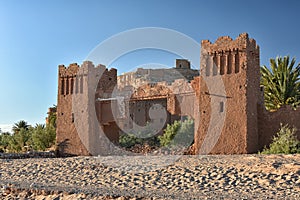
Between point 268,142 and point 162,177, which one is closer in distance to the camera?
point 162,177

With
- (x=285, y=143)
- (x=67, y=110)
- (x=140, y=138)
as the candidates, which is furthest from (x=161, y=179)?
(x=140, y=138)

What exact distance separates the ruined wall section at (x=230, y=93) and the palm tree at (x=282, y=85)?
385cm

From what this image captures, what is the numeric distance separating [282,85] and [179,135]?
624 centimetres

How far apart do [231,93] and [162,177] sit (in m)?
7.35

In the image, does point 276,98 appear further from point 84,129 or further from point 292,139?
point 84,129

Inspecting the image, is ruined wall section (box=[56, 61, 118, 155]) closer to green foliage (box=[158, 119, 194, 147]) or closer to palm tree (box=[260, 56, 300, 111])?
green foliage (box=[158, 119, 194, 147])

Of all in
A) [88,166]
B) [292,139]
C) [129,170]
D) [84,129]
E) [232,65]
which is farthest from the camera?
[84,129]

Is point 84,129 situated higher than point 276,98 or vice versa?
point 276,98

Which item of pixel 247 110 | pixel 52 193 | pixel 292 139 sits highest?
→ pixel 247 110

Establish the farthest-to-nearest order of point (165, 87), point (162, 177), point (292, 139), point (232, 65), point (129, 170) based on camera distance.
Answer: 1. point (165, 87)
2. point (232, 65)
3. point (292, 139)
4. point (129, 170)
5. point (162, 177)

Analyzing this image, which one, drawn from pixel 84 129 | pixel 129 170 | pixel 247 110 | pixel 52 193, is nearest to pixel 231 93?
pixel 247 110

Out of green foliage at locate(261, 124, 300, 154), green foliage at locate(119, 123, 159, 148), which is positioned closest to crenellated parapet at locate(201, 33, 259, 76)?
green foliage at locate(261, 124, 300, 154)

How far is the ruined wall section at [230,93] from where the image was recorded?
17.8m

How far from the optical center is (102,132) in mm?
23812
